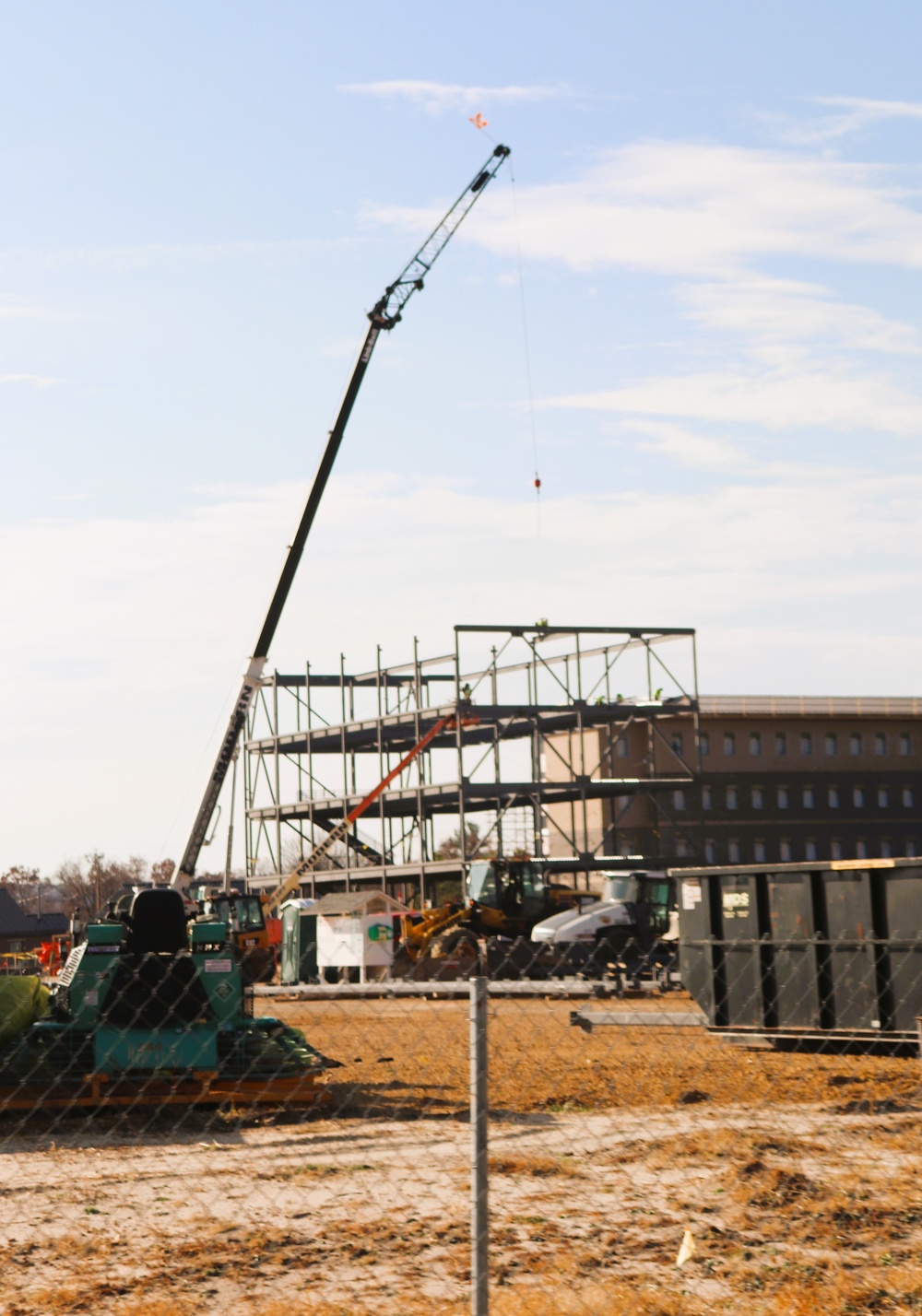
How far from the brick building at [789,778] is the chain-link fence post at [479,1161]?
218ft

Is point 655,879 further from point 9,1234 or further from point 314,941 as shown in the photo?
point 9,1234

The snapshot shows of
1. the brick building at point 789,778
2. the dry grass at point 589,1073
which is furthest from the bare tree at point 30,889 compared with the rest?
the dry grass at point 589,1073

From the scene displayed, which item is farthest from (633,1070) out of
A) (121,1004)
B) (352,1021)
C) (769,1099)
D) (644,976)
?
(644,976)

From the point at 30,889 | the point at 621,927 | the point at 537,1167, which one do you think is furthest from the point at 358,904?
the point at 30,889

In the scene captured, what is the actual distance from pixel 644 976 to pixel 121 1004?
19.1 m

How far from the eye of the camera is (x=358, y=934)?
1447 inches

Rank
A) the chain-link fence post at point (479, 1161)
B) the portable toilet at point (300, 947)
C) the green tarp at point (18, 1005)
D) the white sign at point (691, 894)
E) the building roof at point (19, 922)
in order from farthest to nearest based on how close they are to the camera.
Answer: the building roof at point (19, 922) < the portable toilet at point (300, 947) < the white sign at point (691, 894) < the green tarp at point (18, 1005) < the chain-link fence post at point (479, 1161)

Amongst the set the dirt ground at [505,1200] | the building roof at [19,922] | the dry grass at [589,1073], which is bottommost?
the dirt ground at [505,1200]

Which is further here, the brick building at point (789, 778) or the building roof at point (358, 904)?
the brick building at point (789, 778)

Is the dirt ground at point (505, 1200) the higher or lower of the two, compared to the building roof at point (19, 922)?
lower

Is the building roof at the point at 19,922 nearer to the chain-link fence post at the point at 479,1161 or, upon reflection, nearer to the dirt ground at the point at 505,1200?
the dirt ground at the point at 505,1200

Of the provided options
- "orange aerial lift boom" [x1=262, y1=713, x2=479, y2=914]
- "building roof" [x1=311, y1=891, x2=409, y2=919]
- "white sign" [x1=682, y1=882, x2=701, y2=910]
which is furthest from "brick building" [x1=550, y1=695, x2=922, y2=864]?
"white sign" [x1=682, y1=882, x2=701, y2=910]

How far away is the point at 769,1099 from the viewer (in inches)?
557

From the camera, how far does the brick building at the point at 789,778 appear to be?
247ft
